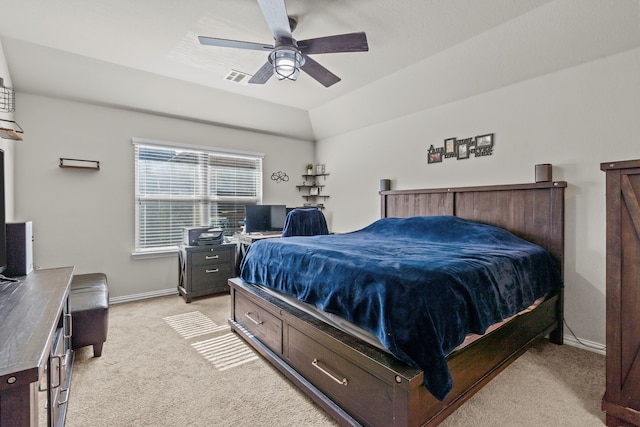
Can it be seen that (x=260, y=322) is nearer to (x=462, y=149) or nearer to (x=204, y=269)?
(x=204, y=269)

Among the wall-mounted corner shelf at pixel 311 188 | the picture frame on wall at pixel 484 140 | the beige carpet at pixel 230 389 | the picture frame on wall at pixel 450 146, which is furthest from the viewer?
the wall-mounted corner shelf at pixel 311 188

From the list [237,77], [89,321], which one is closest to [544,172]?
[237,77]

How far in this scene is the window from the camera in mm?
4027

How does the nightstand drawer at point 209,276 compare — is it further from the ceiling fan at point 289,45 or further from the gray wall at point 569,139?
the gray wall at point 569,139

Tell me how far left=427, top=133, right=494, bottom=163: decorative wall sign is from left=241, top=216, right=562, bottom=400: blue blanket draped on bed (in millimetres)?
1111

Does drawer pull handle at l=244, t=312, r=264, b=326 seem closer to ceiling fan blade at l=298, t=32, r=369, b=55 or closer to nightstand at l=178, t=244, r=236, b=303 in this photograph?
nightstand at l=178, t=244, r=236, b=303

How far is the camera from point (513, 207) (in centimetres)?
302

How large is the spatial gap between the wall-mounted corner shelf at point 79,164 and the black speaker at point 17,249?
180 cm

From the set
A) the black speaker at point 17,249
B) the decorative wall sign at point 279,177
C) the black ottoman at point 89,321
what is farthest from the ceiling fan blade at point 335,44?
the decorative wall sign at point 279,177

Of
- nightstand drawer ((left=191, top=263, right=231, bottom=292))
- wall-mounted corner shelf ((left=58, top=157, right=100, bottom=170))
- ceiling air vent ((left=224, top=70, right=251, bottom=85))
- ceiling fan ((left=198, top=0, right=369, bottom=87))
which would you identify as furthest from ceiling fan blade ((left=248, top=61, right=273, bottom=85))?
nightstand drawer ((left=191, top=263, right=231, bottom=292))

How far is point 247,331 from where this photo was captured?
2.64 m

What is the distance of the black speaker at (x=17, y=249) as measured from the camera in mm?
1954

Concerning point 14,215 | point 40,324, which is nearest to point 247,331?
point 40,324

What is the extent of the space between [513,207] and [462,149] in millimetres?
875
